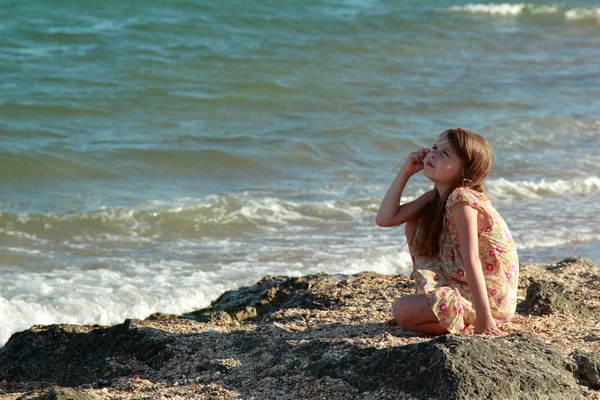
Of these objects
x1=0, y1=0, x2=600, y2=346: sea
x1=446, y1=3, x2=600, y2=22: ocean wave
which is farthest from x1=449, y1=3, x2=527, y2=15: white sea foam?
x1=0, y1=0, x2=600, y2=346: sea

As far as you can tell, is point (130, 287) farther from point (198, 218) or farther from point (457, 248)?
point (457, 248)

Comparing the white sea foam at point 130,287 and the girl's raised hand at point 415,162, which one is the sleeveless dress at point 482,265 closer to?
the girl's raised hand at point 415,162

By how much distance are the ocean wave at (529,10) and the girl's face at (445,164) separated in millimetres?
22325

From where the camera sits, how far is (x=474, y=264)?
3805mm

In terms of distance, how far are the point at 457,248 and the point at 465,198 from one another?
0.90 feet

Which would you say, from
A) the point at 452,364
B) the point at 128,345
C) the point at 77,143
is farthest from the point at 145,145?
the point at 452,364

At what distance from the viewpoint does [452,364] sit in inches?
120

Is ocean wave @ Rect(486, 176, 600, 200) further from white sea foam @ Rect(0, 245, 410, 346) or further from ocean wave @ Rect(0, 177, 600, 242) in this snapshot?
white sea foam @ Rect(0, 245, 410, 346)

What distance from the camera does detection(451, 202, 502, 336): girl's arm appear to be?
3742mm

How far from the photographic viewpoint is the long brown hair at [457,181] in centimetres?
395

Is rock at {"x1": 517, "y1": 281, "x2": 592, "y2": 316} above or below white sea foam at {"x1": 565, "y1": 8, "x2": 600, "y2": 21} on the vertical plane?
below

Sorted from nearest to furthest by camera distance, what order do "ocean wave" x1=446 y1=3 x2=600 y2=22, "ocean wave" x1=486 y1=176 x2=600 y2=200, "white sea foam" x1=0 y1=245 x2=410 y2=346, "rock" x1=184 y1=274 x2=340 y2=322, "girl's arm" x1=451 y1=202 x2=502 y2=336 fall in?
"girl's arm" x1=451 y1=202 x2=502 y2=336 < "rock" x1=184 y1=274 x2=340 y2=322 < "white sea foam" x1=0 y1=245 x2=410 y2=346 < "ocean wave" x1=486 y1=176 x2=600 y2=200 < "ocean wave" x1=446 y1=3 x2=600 y2=22

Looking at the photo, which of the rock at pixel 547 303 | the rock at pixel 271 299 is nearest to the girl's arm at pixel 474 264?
the rock at pixel 547 303

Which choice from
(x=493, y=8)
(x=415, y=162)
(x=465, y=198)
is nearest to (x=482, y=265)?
(x=465, y=198)
